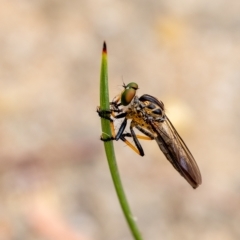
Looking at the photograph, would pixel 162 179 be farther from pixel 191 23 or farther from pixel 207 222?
pixel 191 23

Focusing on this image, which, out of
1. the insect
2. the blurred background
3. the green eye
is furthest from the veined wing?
the blurred background

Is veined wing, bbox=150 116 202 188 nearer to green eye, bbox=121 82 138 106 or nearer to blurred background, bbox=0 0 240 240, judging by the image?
green eye, bbox=121 82 138 106

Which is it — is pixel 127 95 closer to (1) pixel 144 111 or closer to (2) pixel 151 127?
(1) pixel 144 111

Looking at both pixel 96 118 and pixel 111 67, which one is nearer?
pixel 96 118

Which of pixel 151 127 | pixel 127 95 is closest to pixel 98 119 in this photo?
pixel 151 127

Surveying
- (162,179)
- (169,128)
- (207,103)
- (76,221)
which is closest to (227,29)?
(207,103)
